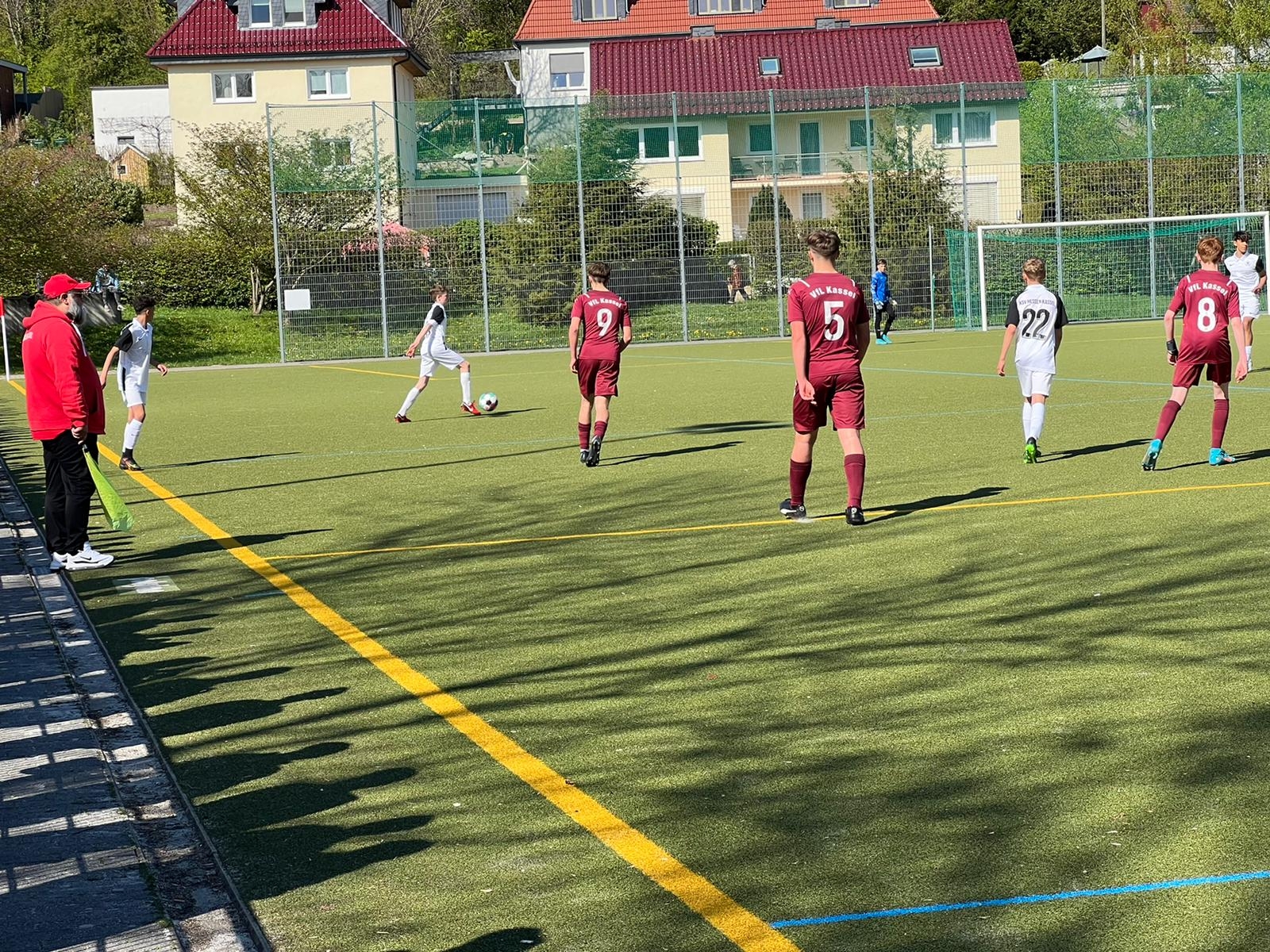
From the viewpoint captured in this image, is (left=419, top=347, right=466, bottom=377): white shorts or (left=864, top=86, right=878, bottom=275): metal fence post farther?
(left=864, top=86, right=878, bottom=275): metal fence post

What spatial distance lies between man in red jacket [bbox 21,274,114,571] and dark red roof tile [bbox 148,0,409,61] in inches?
2176

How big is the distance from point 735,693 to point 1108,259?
37054mm

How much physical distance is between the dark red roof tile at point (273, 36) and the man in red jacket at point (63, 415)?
55.3 m

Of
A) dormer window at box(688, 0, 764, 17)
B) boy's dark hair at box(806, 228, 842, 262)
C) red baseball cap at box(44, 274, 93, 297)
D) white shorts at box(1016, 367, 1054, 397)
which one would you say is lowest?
white shorts at box(1016, 367, 1054, 397)

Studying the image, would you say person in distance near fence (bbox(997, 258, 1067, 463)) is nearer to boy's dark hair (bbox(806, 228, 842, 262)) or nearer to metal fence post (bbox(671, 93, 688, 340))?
boy's dark hair (bbox(806, 228, 842, 262))

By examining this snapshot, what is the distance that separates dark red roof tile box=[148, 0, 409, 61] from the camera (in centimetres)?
6316

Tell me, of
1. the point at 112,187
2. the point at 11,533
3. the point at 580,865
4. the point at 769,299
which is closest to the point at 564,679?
the point at 580,865

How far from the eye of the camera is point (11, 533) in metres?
12.0

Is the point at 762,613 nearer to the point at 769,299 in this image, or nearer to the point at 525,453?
the point at 525,453

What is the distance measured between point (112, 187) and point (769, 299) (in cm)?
2975

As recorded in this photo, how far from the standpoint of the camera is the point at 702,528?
1114 centimetres

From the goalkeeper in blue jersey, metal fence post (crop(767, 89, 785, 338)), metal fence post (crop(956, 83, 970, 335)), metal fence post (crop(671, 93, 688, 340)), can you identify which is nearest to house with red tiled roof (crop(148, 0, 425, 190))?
metal fence post (crop(671, 93, 688, 340))

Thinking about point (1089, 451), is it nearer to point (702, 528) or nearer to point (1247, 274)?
point (702, 528)

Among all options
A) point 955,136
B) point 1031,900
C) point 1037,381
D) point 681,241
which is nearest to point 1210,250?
point 1037,381
